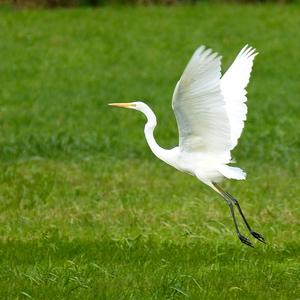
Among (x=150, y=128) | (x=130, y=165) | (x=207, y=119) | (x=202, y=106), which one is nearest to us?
(x=202, y=106)

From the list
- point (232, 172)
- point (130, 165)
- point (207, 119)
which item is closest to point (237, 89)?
point (232, 172)

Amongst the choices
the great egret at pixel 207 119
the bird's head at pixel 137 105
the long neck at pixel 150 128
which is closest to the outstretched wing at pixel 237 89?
the great egret at pixel 207 119

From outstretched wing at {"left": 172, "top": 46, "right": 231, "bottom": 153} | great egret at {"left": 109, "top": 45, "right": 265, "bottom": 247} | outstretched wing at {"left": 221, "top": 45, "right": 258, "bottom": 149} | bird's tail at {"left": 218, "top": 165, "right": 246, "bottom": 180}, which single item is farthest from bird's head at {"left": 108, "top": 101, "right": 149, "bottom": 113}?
outstretched wing at {"left": 221, "top": 45, "right": 258, "bottom": 149}

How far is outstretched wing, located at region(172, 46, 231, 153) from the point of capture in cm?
716

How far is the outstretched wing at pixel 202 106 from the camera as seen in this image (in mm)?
7160

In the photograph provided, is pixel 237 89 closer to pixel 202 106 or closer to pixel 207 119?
pixel 207 119

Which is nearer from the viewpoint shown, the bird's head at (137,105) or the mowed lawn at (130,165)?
the mowed lawn at (130,165)

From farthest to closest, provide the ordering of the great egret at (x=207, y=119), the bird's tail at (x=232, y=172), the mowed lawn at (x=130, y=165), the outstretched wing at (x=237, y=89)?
the outstretched wing at (x=237, y=89), the bird's tail at (x=232, y=172), the mowed lawn at (x=130, y=165), the great egret at (x=207, y=119)

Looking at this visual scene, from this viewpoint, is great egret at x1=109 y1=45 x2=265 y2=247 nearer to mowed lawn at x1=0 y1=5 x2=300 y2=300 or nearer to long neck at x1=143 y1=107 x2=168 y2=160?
long neck at x1=143 y1=107 x2=168 y2=160

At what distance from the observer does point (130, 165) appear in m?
13.0

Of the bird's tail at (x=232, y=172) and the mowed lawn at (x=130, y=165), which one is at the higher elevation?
the bird's tail at (x=232, y=172)

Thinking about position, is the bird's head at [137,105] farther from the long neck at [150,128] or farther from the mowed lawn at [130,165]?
the mowed lawn at [130,165]

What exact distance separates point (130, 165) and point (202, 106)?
544cm

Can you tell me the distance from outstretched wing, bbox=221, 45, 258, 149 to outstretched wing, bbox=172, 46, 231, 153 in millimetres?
576
